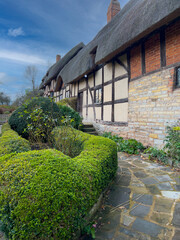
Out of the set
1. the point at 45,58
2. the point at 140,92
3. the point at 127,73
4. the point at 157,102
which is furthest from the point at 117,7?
the point at 45,58

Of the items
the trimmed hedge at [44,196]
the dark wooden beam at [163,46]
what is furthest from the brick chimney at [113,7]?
the trimmed hedge at [44,196]

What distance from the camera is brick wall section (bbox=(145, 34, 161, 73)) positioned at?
4266 millimetres

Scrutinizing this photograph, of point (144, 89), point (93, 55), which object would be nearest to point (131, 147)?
point (144, 89)

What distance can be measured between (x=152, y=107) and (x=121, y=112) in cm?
145

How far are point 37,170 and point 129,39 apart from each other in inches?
182

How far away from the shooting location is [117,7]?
28.8 ft

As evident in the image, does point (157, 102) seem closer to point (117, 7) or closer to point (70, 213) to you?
point (70, 213)

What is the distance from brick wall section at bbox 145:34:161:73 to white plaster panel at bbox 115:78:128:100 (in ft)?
3.58

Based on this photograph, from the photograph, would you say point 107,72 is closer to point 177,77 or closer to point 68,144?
point 177,77

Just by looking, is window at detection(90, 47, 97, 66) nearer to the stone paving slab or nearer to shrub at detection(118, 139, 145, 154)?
shrub at detection(118, 139, 145, 154)

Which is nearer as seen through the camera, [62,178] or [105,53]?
[62,178]

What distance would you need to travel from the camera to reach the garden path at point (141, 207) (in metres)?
1.52

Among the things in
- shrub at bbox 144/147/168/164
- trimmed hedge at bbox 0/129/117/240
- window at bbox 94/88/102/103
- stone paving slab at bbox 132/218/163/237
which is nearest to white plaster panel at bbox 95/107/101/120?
window at bbox 94/88/102/103

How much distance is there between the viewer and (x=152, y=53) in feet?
14.5
